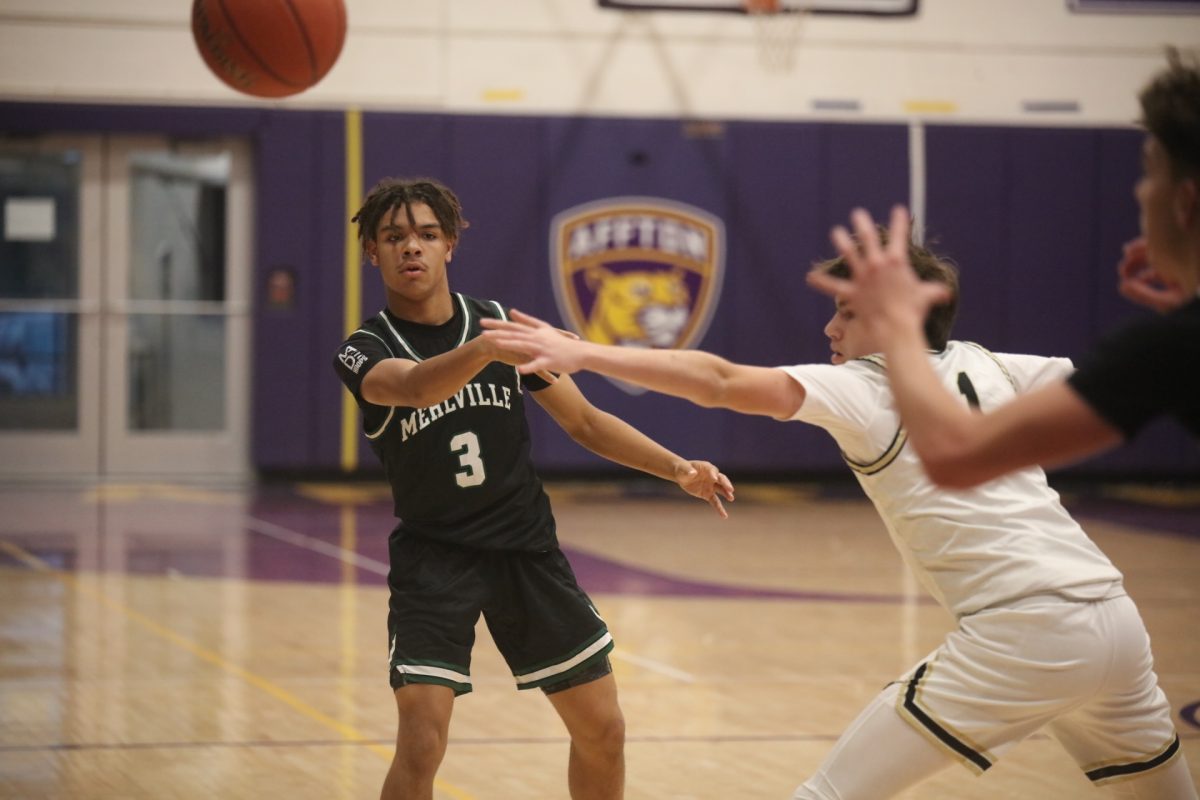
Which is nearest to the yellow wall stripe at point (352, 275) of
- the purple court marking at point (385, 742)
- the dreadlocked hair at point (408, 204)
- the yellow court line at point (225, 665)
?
the yellow court line at point (225, 665)

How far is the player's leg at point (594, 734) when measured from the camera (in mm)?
4223

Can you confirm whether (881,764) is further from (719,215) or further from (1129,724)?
(719,215)

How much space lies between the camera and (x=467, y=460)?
4.23 m

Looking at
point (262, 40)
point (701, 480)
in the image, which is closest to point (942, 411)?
point (701, 480)

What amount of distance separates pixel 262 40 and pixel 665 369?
13.3ft

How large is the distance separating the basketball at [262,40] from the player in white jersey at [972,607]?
12.0 feet

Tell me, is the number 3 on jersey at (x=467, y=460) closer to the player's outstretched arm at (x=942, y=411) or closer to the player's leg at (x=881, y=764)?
the player's leg at (x=881, y=764)

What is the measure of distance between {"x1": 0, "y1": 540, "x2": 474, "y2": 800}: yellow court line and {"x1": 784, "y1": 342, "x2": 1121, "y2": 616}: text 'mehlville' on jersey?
2.14 metres

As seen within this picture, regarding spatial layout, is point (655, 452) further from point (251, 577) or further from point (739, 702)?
point (251, 577)

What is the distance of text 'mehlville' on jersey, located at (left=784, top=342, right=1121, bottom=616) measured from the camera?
347cm

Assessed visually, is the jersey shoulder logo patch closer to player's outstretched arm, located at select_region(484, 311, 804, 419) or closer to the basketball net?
player's outstretched arm, located at select_region(484, 311, 804, 419)

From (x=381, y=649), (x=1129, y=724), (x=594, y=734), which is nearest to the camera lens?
(x=1129, y=724)

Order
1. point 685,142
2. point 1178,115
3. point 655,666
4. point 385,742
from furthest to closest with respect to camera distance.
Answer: point 685,142, point 655,666, point 385,742, point 1178,115

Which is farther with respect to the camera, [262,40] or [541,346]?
[262,40]
